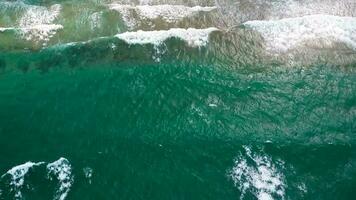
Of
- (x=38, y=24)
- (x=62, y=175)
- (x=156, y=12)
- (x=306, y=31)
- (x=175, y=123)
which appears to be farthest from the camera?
(x=156, y=12)

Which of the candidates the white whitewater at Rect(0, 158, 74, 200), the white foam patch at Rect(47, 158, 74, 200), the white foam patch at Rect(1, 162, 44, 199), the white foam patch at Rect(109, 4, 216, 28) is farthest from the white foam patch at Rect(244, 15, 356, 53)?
the white foam patch at Rect(1, 162, 44, 199)

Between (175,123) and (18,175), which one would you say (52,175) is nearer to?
(18,175)

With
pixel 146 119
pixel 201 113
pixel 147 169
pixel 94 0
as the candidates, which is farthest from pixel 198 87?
pixel 94 0

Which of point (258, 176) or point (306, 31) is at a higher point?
point (306, 31)

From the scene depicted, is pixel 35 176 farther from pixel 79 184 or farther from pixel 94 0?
pixel 94 0

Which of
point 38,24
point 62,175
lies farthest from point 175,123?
point 38,24

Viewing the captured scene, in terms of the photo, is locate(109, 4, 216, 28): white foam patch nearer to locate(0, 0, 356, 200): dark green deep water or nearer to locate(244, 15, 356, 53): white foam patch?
locate(0, 0, 356, 200): dark green deep water
